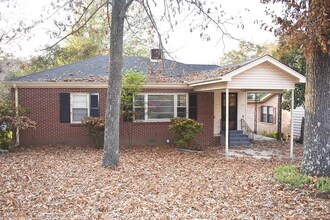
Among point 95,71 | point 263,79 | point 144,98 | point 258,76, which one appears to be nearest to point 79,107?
point 95,71

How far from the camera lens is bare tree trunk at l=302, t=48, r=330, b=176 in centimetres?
664

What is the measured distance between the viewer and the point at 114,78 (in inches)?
343

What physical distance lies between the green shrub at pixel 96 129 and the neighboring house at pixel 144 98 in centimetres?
100

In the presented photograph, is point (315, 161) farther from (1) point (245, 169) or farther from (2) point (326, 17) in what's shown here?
(2) point (326, 17)

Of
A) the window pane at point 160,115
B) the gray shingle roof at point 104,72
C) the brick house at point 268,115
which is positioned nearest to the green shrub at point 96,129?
the gray shingle roof at point 104,72

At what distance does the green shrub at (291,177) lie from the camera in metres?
6.23

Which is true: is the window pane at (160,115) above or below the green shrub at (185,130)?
above

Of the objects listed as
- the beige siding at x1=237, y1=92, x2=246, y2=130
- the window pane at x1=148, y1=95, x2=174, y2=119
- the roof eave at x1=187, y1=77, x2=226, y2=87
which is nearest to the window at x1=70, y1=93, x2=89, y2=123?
the window pane at x1=148, y1=95, x2=174, y2=119

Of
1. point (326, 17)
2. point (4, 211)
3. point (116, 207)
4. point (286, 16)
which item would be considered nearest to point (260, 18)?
point (286, 16)

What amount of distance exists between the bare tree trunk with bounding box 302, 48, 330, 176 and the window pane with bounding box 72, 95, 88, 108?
943 cm

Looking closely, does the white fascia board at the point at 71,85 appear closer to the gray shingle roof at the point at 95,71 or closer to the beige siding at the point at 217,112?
the gray shingle roof at the point at 95,71

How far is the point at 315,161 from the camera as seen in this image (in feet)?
22.0

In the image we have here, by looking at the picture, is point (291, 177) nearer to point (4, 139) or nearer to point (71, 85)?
point (71, 85)

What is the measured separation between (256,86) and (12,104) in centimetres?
961
